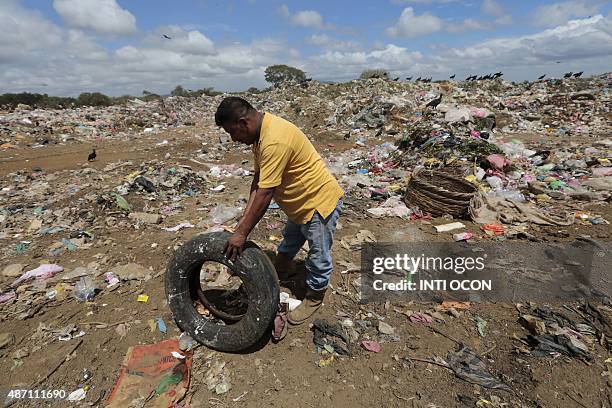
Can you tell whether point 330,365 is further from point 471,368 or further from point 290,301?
point 471,368

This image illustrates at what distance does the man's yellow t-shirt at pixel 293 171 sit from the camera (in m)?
2.05

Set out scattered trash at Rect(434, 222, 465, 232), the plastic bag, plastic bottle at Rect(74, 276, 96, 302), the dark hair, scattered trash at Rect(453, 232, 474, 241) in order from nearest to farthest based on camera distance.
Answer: the dark hair → plastic bottle at Rect(74, 276, 96, 302) → scattered trash at Rect(453, 232, 474, 241) → scattered trash at Rect(434, 222, 465, 232) → the plastic bag

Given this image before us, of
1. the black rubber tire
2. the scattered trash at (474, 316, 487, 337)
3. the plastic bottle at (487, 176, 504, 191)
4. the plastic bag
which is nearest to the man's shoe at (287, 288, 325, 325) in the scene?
the black rubber tire

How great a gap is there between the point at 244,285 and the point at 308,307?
69 cm

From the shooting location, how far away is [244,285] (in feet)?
7.71

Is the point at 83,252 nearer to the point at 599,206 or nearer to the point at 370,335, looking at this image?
the point at 370,335

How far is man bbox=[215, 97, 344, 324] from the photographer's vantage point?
2055mm

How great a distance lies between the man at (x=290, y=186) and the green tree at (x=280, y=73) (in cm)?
3402

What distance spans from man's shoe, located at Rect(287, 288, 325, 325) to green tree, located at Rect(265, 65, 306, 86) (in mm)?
33993

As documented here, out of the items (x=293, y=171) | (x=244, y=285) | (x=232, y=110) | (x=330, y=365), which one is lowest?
(x=330, y=365)

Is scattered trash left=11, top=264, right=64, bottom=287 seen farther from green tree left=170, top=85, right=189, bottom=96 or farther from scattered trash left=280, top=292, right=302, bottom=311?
green tree left=170, top=85, right=189, bottom=96

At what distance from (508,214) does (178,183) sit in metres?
5.07

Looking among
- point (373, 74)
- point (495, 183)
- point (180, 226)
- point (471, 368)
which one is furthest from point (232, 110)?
point (373, 74)

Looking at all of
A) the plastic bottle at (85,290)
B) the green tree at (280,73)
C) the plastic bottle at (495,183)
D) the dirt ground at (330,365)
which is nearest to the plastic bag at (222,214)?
the dirt ground at (330,365)
